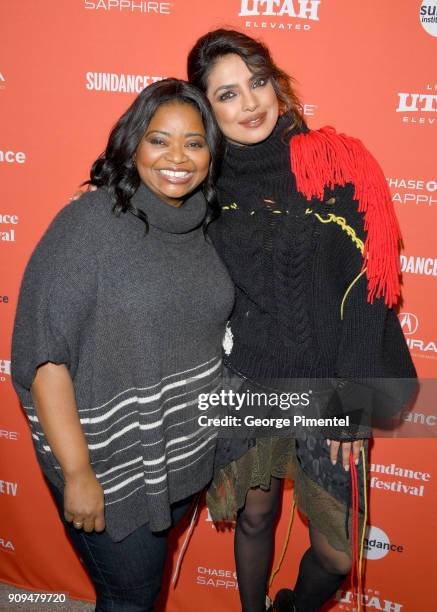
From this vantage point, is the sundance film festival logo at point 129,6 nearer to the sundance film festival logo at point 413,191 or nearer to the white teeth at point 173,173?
the white teeth at point 173,173

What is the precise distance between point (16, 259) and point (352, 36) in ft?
4.04

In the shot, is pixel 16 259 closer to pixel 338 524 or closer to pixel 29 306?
pixel 29 306

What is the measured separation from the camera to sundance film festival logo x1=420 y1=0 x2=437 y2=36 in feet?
4.91

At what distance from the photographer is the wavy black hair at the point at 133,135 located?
1.25 meters

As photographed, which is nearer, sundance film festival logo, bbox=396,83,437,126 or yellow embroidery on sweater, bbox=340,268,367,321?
yellow embroidery on sweater, bbox=340,268,367,321

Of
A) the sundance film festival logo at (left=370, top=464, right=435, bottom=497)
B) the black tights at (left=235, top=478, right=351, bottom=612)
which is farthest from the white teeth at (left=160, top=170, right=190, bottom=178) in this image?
the sundance film festival logo at (left=370, top=464, right=435, bottom=497)

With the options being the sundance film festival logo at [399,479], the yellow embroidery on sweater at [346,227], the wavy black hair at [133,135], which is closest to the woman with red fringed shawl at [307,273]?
the yellow embroidery on sweater at [346,227]

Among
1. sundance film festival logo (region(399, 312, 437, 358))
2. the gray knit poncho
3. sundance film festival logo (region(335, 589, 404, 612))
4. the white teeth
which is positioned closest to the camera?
the gray knit poncho

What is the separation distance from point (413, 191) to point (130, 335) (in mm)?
933

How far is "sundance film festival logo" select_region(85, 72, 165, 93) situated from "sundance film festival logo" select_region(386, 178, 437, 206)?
2.44ft

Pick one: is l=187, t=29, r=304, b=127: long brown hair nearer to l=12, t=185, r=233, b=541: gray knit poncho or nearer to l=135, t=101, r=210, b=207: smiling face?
l=135, t=101, r=210, b=207: smiling face

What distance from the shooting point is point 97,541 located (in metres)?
1.34

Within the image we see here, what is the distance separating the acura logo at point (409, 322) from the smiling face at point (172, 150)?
0.83 m

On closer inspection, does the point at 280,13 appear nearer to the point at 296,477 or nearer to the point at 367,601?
the point at 296,477
